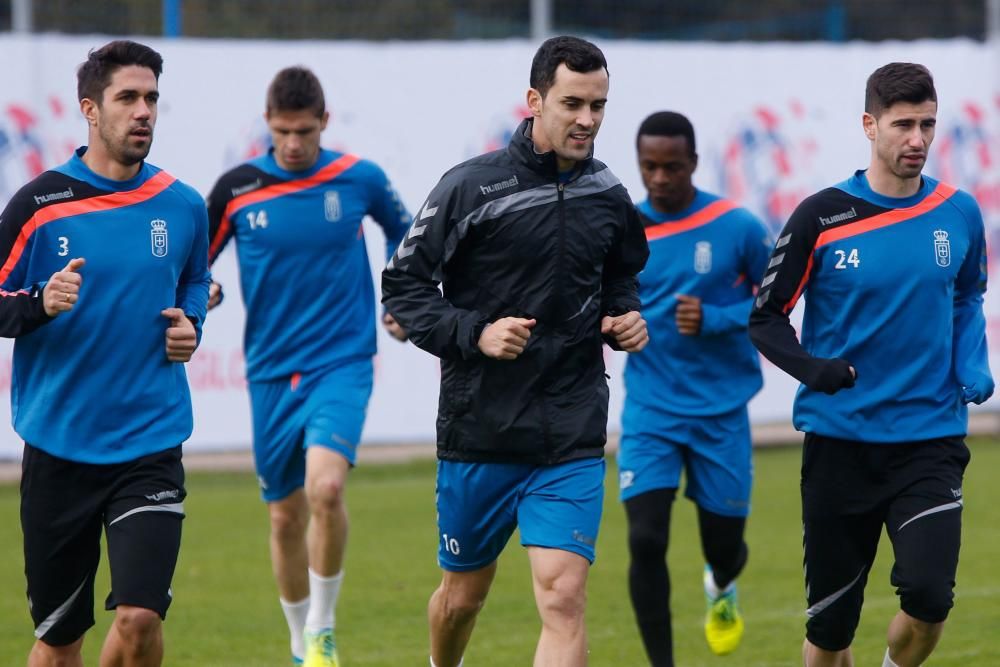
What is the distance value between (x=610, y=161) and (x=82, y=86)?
943 cm

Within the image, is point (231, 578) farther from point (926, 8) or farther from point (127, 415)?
point (926, 8)

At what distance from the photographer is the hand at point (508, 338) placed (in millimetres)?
5621

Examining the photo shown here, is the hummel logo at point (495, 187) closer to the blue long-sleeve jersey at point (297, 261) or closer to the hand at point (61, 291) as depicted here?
the hand at point (61, 291)

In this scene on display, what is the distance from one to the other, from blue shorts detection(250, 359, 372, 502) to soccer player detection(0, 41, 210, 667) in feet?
6.47

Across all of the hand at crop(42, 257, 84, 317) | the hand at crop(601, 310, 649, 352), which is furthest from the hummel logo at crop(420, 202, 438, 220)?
the hand at crop(42, 257, 84, 317)

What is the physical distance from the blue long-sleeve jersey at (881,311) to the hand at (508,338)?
1014mm

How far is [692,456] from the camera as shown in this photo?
7.97 m

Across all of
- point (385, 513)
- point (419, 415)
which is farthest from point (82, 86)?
point (419, 415)

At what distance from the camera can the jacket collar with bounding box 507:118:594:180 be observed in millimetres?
5953

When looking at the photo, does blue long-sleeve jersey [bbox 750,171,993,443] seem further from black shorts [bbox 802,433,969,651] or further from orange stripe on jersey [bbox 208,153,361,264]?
orange stripe on jersey [bbox 208,153,361,264]

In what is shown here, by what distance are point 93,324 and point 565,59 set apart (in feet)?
6.09

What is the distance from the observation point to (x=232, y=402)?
13766 millimetres

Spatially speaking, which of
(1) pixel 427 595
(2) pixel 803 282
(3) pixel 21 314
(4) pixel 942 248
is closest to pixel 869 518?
(2) pixel 803 282

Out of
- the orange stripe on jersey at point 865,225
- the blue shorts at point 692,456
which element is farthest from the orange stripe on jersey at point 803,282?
the blue shorts at point 692,456
